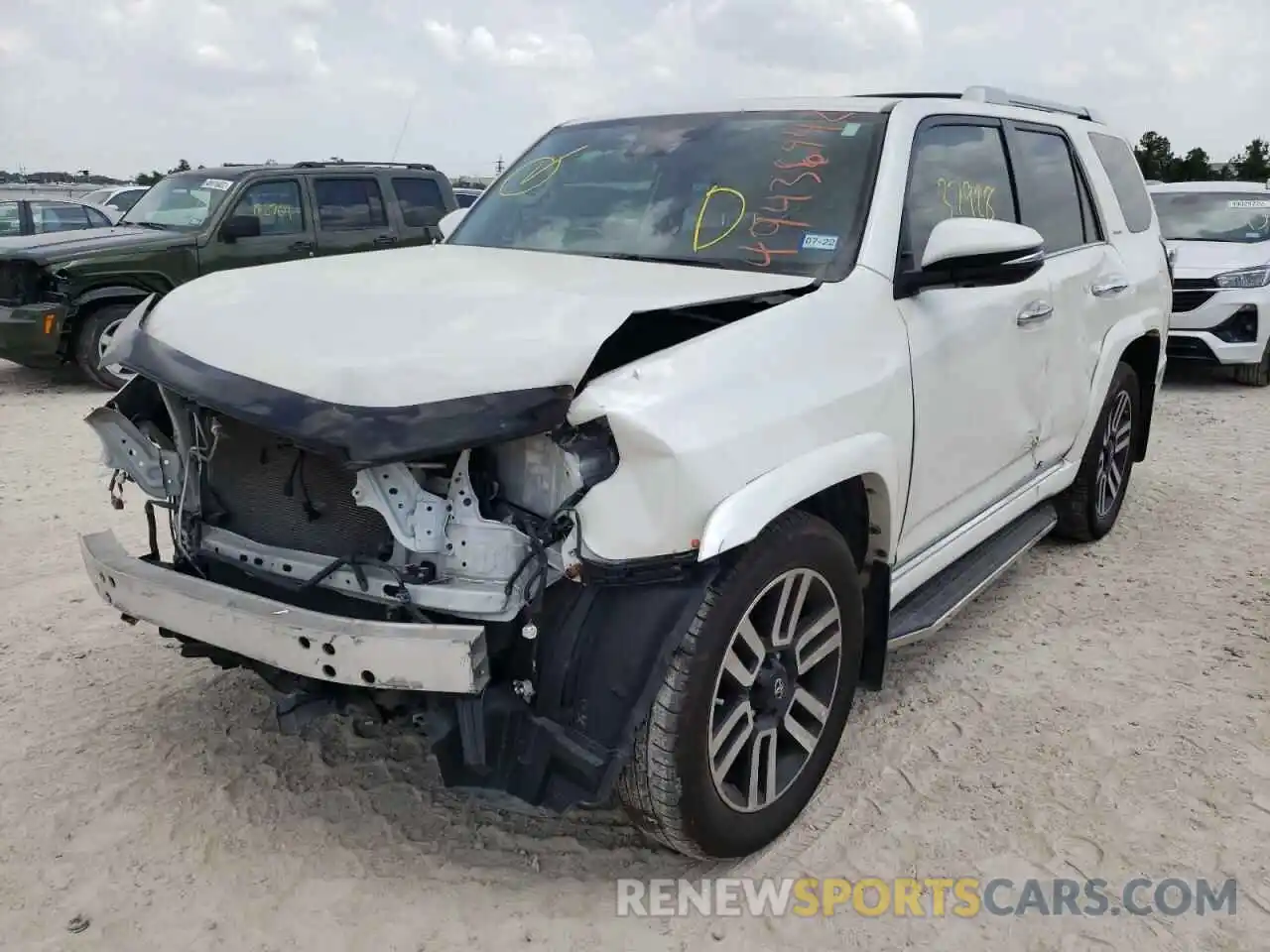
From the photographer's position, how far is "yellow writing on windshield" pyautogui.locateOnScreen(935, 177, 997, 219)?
11.4ft

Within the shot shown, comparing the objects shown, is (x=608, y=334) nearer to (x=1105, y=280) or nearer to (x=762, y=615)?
(x=762, y=615)

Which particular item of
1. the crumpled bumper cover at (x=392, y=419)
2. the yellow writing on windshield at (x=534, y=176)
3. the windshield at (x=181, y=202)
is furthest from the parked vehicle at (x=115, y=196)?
the crumpled bumper cover at (x=392, y=419)

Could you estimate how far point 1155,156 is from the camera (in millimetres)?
25109

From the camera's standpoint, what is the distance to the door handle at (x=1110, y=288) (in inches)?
173

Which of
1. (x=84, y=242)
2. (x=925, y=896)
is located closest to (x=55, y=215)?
(x=84, y=242)

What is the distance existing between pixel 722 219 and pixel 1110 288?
7.13 feet

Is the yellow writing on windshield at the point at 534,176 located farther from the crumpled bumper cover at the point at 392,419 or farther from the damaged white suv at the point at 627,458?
the crumpled bumper cover at the point at 392,419

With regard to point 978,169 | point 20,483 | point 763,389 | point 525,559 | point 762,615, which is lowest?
point 20,483

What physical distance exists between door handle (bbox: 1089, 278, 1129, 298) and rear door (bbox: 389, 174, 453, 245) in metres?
7.06

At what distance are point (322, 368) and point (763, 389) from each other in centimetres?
102

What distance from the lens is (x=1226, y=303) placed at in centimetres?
938

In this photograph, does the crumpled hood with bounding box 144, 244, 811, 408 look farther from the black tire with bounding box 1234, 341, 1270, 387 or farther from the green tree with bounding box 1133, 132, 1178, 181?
the green tree with bounding box 1133, 132, 1178, 181

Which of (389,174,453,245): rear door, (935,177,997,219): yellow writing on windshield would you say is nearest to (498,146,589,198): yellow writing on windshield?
(935,177,997,219): yellow writing on windshield

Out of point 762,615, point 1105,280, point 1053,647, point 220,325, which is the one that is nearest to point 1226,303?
point 1105,280
